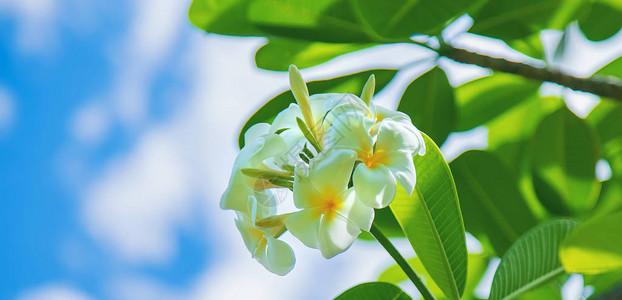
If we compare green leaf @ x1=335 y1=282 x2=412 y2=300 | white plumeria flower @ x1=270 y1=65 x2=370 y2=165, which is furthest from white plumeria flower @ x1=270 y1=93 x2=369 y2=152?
green leaf @ x1=335 y1=282 x2=412 y2=300

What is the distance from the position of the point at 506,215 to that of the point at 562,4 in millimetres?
570

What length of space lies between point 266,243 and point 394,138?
24 centimetres

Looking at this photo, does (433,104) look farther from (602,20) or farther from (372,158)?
(372,158)

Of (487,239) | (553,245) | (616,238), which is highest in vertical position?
(487,239)

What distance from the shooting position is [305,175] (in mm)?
680

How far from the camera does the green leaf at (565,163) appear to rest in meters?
1.45

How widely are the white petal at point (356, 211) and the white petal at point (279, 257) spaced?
0.12 meters

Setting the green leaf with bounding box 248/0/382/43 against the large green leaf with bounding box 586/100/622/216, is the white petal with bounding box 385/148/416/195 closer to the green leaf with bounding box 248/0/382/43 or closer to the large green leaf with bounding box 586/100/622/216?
the green leaf with bounding box 248/0/382/43

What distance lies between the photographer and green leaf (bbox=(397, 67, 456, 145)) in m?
1.40

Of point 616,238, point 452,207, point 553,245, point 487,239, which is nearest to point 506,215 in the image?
point 487,239

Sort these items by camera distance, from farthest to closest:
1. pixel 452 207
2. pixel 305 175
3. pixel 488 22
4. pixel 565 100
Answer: pixel 565 100 < pixel 488 22 < pixel 452 207 < pixel 305 175

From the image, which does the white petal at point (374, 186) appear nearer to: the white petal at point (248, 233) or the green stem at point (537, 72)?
the white petal at point (248, 233)

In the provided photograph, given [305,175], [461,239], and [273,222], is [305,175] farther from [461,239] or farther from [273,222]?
[461,239]

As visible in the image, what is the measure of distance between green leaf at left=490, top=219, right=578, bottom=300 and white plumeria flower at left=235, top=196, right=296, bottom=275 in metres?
0.39
